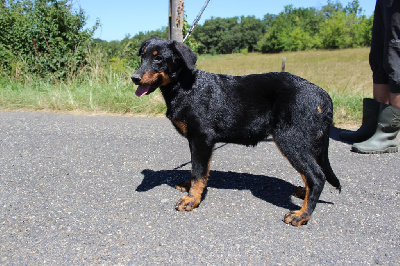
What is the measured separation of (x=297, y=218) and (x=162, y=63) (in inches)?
80.5

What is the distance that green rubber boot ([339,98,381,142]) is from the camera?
5.84 metres

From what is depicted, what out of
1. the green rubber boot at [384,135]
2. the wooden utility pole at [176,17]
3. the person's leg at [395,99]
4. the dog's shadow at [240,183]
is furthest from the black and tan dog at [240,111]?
the wooden utility pole at [176,17]

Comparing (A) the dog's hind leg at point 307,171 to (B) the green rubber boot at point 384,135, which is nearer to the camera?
(A) the dog's hind leg at point 307,171

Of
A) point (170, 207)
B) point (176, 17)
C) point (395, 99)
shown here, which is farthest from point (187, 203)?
point (176, 17)

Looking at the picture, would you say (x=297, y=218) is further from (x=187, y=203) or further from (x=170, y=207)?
(x=170, y=207)

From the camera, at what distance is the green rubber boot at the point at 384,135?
5.35 metres

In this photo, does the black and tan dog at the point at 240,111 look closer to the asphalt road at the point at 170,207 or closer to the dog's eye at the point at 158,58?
the dog's eye at the point at 158,58

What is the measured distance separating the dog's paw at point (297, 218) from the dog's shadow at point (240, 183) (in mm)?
321

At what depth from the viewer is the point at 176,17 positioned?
781 centimetres

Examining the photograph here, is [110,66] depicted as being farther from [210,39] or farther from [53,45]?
[210,39]

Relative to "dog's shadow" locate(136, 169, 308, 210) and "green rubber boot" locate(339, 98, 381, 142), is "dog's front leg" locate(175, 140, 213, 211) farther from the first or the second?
"green rubber boot" locate(339, 98, 381, 142)

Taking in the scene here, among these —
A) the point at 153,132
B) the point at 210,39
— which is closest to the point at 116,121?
the point at 153,132

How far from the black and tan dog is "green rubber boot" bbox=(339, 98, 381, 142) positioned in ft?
8.43

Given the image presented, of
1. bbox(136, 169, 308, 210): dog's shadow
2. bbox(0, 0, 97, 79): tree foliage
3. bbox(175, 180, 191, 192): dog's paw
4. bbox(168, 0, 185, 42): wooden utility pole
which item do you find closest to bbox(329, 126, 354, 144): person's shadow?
bbox(136, 169, 308, 210): dog's shadow
